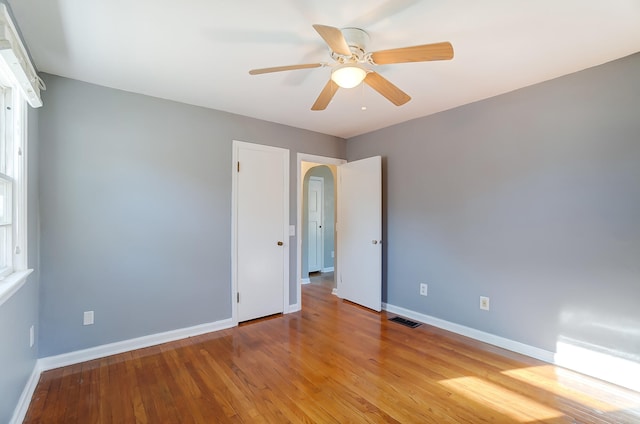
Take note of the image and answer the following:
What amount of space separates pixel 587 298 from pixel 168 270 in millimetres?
3580

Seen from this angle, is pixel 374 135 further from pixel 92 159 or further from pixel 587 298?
pixel 92 159

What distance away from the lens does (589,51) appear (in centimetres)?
203

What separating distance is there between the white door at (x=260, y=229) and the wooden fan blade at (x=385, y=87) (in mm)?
1759

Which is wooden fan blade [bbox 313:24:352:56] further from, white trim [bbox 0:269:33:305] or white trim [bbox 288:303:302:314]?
white trim [bbox 288:303:302:314]

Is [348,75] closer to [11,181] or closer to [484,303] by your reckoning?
[11,181]

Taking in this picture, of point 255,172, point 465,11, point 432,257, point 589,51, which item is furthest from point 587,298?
point 255,172

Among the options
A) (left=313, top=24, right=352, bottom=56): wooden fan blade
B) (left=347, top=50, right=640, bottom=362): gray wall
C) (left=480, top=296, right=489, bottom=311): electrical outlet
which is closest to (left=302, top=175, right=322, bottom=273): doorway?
(left=347, top=50, right=640, bottom=362): gray wall

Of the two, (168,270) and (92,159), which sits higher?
(92,159)

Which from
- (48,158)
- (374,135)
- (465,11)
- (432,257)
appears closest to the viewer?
(465,11)

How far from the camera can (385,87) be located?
2.04 meters

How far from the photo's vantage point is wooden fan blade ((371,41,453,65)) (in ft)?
4.93

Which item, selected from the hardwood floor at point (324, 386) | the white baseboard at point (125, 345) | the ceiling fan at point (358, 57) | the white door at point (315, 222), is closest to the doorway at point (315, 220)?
the white door at point (315, 222)

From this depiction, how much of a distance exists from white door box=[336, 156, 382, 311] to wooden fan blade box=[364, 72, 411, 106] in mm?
1543

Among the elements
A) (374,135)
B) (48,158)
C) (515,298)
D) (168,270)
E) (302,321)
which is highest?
(374,135)
